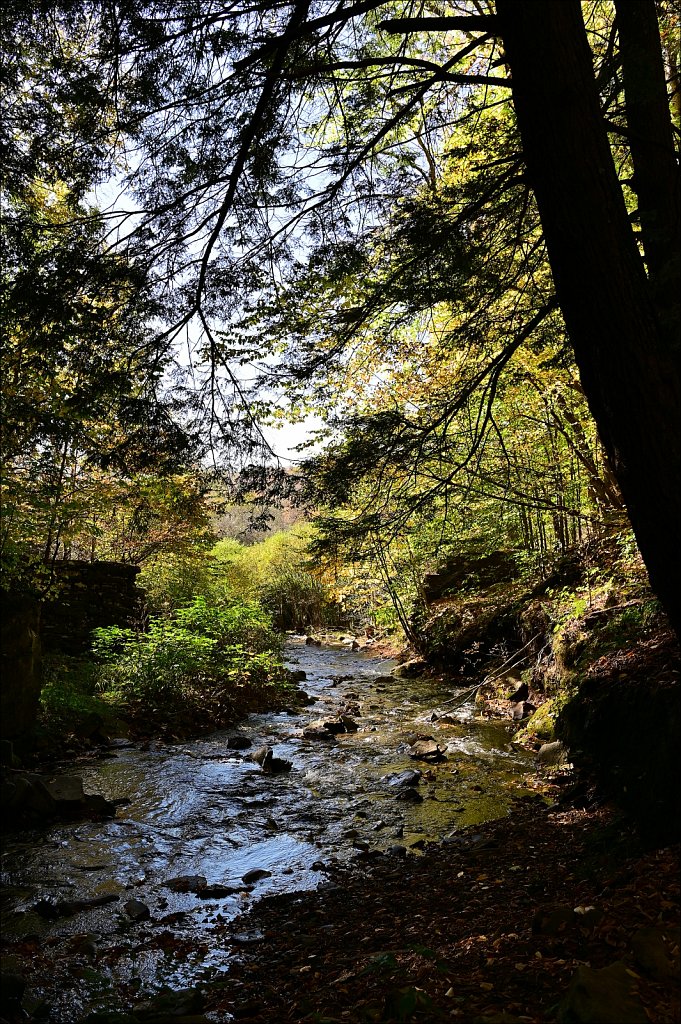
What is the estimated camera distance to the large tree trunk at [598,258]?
2.40 metres

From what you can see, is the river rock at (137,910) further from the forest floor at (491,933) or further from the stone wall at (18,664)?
the stone wall at (18,664)

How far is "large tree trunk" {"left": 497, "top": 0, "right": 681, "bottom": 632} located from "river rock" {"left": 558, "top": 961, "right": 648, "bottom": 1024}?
144 cm

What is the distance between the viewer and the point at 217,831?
5391 millimetres

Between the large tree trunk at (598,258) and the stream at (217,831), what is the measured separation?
128 inches

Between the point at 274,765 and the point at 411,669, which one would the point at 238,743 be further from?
the point at 411,669

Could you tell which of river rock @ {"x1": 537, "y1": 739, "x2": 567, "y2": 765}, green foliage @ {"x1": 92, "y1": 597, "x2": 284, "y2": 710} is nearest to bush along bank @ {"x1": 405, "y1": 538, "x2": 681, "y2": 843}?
river rock @ {"x1": 537, "y1": 739, "x2": 567, "y2": 765}

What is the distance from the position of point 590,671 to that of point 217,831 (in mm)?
3595

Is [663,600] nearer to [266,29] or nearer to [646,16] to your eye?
[646,16]

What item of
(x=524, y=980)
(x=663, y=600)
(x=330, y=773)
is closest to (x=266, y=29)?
(x=663, y=600)

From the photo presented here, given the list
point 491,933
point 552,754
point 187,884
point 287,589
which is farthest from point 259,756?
point 287,589

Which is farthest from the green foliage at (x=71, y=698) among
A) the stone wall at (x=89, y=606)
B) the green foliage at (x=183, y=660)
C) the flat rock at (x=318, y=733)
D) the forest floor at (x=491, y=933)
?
the forest floor at (x=491, y=933)

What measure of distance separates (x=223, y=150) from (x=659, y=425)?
3128mm

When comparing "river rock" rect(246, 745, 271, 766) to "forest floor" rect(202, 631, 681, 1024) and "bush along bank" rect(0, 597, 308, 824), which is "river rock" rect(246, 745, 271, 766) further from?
"forest floor" rect(202, 631, 681, 1024)

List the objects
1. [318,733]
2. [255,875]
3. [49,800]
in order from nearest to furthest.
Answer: [255,875] → [49,800] → [318,733]
